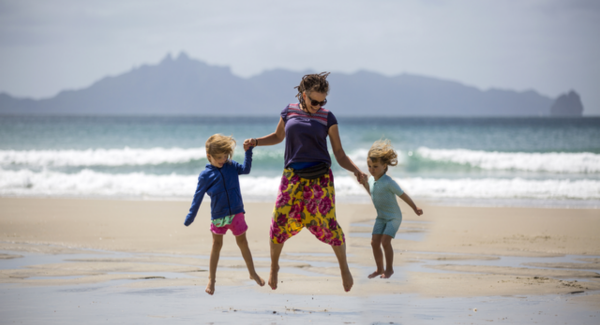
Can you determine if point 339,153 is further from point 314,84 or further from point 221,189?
point 221,189

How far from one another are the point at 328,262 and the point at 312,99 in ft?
9.27

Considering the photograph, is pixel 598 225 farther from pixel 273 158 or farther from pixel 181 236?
pixel 273 158

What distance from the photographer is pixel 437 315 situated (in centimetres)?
436

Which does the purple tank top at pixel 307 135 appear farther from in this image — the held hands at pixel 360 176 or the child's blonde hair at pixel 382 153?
the child's blonde hair at pixel 382 153

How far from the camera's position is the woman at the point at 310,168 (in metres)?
4.00

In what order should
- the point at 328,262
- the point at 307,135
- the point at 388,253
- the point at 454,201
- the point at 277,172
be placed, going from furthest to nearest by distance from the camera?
the point at 277,172 < the point at 454,201 < the point at 328,262 < the point at 388,253 < the point at 307,135

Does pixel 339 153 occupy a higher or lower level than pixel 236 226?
higher

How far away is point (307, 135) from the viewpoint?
3.98 m

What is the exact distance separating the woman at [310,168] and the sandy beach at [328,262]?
29.4 inches

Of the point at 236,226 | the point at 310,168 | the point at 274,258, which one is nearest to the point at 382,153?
the point at 310,168

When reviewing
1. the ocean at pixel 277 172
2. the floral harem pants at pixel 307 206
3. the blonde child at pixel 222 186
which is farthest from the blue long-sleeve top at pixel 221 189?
the ocean at pixel 277 172

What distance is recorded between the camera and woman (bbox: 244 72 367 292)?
400cm

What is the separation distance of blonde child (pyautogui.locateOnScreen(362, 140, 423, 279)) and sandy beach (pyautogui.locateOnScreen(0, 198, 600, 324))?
1.64 feet

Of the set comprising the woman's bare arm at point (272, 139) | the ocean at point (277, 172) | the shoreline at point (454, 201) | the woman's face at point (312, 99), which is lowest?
the shoreline at point (454, 201)
